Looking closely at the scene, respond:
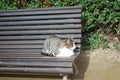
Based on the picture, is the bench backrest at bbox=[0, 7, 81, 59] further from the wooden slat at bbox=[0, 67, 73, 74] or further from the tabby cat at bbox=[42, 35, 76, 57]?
the wooden slat at bbox=[0, 67, 73, 74]

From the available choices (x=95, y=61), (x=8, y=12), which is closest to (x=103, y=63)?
(x=95, y=61)

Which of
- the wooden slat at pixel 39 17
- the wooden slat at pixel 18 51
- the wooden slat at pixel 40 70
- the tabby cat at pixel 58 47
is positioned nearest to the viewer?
the wooden slat at pixel 40 70

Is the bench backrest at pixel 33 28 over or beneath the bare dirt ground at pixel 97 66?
over

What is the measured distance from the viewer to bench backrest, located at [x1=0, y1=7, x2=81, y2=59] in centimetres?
494

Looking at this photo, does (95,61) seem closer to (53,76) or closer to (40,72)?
(53,76)

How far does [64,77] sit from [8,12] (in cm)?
205

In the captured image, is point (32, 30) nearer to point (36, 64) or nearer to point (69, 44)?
point (69, 44)

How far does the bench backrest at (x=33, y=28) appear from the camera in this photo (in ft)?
16.2

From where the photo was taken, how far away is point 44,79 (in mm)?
4664

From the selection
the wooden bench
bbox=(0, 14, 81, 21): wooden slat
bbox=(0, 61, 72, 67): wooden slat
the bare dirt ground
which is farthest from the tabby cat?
bbox=(0, 14, 81, 21): wooden slat

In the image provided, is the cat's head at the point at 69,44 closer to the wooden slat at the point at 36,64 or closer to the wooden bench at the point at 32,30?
the wooden bench at the point at 32,30

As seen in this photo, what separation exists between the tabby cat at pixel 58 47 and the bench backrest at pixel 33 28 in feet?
0.77

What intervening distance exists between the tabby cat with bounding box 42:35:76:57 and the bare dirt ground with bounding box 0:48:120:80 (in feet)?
1.52

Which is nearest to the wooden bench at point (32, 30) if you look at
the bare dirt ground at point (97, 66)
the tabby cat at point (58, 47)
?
the tabby cat at point (58, 47)
